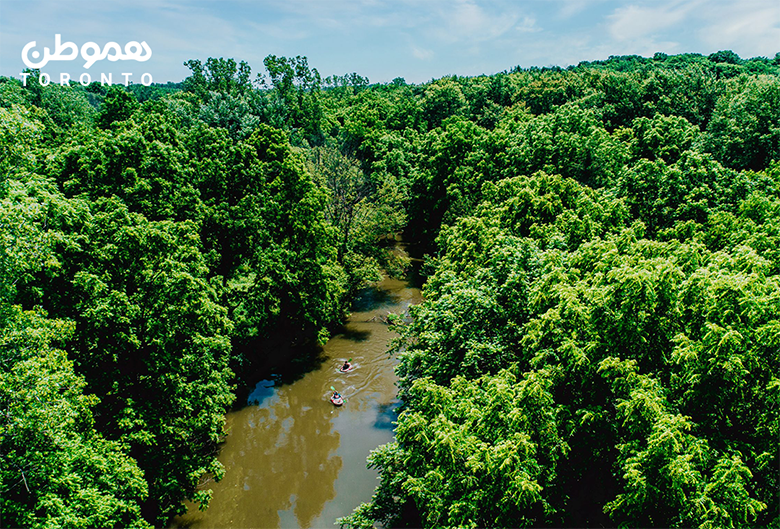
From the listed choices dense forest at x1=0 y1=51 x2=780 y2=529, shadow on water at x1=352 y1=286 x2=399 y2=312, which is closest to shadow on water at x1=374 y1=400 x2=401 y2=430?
dense forest at x1=0 y1=51 x2=780 y2=529

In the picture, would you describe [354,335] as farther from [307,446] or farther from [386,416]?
[307,446]

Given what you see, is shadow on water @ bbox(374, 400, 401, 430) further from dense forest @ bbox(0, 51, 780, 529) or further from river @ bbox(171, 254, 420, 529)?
dense forest @ bbox(0, 51, 780, 529)

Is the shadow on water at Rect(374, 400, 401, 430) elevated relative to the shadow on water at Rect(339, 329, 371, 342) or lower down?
lower down

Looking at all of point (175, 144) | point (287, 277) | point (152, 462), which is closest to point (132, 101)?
point (175, 144)

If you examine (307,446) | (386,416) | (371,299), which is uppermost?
(371,299)

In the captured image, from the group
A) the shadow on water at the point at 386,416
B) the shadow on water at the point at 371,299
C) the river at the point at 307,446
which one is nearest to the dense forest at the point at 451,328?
the river at the point at 307,446

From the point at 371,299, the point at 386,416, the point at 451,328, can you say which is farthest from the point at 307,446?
the point at 371,299
